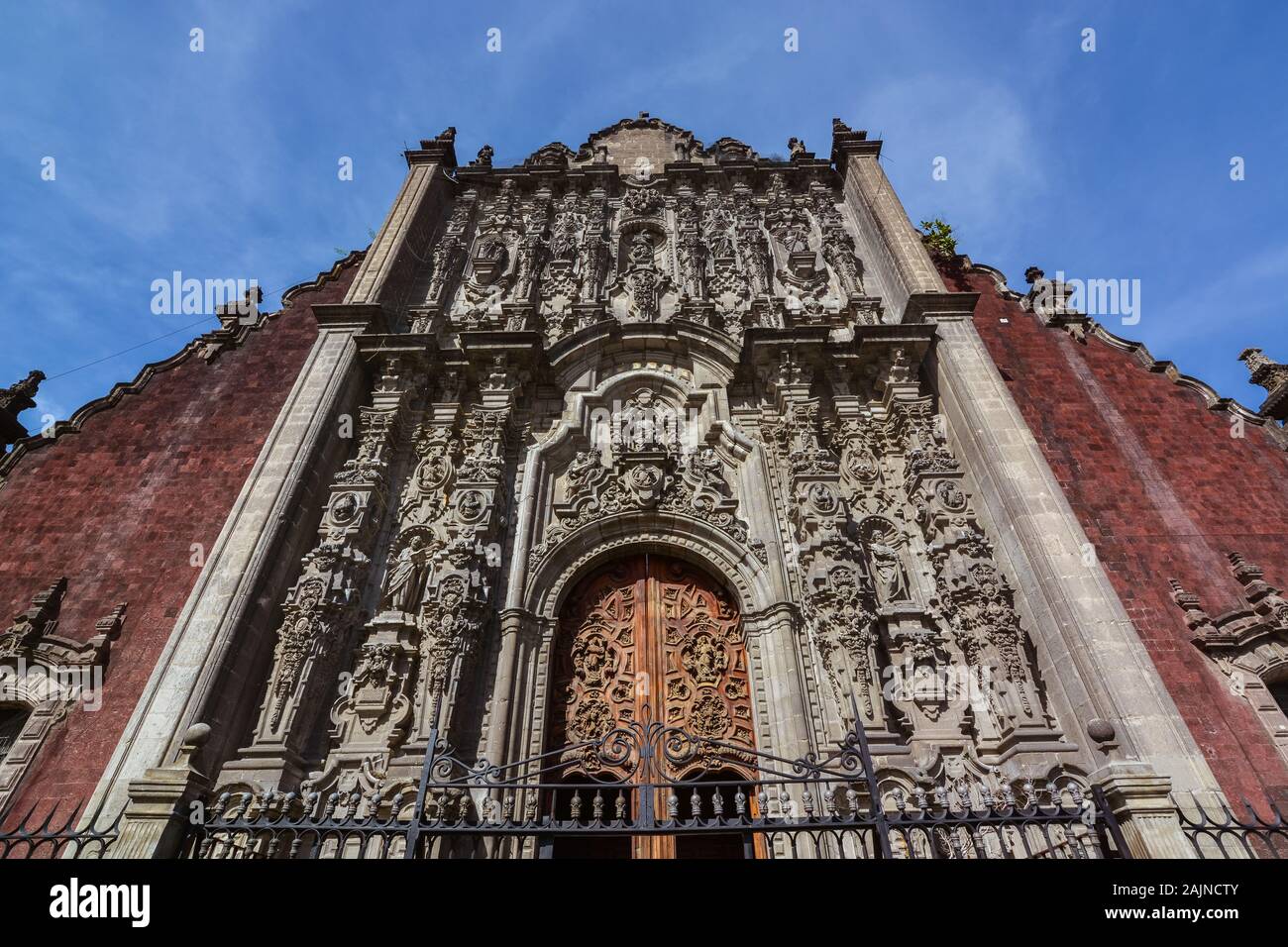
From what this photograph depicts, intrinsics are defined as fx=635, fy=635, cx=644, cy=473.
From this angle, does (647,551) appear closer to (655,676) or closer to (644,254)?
(655,676)

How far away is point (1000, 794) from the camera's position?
583 centimetres

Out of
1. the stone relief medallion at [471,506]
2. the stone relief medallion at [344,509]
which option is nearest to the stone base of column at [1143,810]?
the stone relief medallion at [471,506]

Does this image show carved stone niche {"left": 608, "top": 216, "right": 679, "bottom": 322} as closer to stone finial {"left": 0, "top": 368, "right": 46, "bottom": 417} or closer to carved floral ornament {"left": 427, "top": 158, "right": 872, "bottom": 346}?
carved floral ornament {"left": 427, "top": 158, "right": 872, "bottom": 346}

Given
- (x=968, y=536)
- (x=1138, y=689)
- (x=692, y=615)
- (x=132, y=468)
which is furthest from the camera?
(x=132, y=468)

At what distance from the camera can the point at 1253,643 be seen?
750cm

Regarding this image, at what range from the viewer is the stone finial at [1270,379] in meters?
10.0

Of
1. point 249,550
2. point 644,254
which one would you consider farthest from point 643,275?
point 249,550

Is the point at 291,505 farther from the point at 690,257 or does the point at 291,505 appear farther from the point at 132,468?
the point at 690,257

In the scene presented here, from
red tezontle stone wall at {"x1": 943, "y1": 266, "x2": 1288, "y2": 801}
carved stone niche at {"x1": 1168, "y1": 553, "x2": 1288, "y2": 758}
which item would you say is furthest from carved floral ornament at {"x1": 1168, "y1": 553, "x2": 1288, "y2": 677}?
red tezontle stone wall at {"x1": 943, "y1": 266, "x2": 1288, "y2": 801}

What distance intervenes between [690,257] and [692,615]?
23.4ft

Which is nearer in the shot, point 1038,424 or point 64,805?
point 64,805

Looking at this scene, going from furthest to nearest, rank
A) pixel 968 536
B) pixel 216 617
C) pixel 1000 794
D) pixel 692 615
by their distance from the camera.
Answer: pixel 692 615
pixel 968 536
pixel 216 617
pixel 1000 794

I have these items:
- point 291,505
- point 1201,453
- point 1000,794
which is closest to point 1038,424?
point 1201,453
